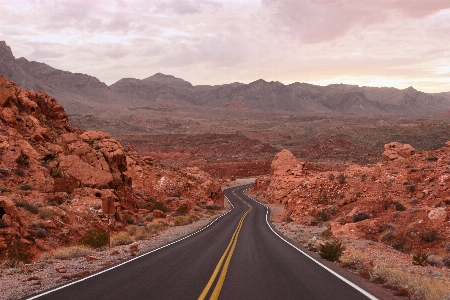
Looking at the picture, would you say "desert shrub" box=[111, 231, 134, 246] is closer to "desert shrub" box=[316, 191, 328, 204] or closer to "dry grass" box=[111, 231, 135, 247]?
"dry grass" box=[111, 231, 135, 247]

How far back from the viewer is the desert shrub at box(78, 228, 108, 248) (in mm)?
17109

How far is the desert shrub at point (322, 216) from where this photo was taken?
28.6 metres

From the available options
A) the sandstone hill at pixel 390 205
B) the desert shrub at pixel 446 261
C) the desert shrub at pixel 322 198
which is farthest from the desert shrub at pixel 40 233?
the desert shrub at pixel 322 198

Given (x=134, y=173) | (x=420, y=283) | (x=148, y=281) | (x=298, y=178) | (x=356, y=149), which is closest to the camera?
(x=420, y=283)

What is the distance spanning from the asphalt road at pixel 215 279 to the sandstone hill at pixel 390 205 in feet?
22.1

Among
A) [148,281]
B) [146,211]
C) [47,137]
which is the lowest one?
[146,211]

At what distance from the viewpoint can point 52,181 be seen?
73.4ft

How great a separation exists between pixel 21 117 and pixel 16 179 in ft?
24.0

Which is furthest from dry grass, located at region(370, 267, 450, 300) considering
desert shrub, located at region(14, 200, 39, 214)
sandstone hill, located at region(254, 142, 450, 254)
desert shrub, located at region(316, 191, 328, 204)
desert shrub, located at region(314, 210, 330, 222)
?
desert shrub, located at region(316, 191, 328, 204)

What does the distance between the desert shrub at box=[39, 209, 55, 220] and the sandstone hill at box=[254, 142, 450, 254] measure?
1533 cm

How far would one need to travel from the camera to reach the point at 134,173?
126 feet

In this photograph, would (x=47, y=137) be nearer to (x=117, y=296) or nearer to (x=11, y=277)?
(x=11, y=277)

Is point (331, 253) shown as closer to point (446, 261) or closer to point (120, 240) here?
point (446, 261)

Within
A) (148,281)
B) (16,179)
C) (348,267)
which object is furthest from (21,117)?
(348,267)
